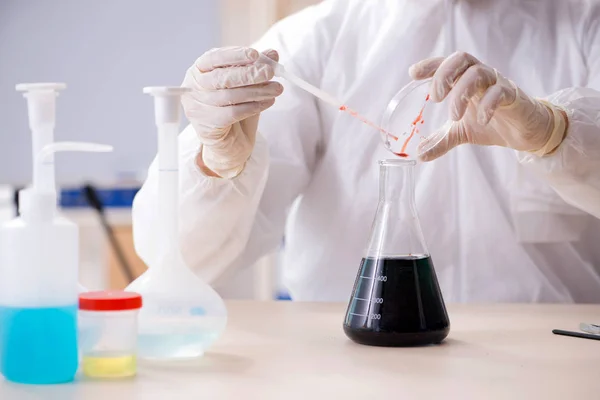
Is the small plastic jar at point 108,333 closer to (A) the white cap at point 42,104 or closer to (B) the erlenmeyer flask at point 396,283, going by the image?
(A) the white cap at point 42,104

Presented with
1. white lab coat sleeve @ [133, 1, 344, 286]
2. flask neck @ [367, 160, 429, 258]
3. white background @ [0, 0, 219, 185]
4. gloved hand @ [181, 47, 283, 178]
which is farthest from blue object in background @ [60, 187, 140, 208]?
flask neck @ [367, 160, 429, 258]

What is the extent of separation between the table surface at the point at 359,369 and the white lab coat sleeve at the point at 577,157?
28 cm

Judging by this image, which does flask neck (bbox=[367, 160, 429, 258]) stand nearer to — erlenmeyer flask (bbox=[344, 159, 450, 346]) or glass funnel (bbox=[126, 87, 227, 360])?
erlenmeyer flask (bbox=[344, 159, 450, 346])

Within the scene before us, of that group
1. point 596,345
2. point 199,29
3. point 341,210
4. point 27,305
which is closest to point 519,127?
point 596,345

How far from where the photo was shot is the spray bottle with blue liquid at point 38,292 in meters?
0.82

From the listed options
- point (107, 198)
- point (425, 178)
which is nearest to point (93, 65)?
point (107, 198)

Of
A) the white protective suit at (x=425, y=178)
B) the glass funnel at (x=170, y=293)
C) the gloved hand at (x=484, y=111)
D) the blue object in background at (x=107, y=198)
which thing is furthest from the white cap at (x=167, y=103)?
the blue object in background at (x=107, y=198)

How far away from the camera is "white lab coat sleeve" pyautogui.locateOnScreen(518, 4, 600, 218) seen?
1.38 meters

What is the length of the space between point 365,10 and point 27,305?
1.21 metres

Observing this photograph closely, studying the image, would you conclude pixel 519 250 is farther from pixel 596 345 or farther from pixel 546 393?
pixel 546 393

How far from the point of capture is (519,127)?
1303mm

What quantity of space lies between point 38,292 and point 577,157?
0.92 m

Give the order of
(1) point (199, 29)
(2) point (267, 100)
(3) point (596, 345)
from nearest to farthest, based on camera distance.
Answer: (3) point (596, 345) → (2) point (267, 100) → (1) point (199, 29)

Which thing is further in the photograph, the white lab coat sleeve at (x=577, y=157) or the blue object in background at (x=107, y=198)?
the blue object in background at (x=107, y=198)
